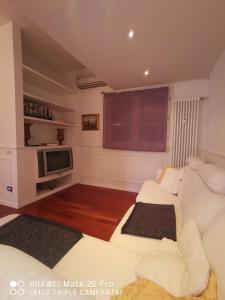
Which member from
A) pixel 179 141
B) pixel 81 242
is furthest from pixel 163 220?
pixel 179 141

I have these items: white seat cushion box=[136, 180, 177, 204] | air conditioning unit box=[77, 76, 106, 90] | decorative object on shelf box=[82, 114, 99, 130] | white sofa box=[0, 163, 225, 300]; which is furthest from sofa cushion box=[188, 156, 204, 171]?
air conditioning unit box=[77, 76, 106, 90]

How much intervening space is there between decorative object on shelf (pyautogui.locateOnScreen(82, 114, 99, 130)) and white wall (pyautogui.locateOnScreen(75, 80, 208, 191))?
0.33 feet

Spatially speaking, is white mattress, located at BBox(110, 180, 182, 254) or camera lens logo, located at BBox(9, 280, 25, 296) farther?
white mattress, located at BBox(110, 180, 182, 254)

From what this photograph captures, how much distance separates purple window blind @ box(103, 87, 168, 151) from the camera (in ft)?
10.2

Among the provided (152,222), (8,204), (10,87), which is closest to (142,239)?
(152,222)

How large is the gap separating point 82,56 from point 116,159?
7.17 ft

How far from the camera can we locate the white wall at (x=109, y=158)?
3197 mm

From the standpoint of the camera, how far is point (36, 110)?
3014mm

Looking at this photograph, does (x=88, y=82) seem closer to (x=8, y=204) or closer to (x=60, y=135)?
(x=60, y=135)

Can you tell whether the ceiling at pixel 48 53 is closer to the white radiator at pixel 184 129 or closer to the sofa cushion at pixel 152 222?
the white radiator at pixel 184 129

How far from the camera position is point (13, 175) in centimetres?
243

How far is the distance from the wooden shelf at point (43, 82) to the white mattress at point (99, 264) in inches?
110

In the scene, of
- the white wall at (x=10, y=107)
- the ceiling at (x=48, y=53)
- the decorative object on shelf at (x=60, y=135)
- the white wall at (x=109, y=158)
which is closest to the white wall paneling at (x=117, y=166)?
the white wall at (x=109, y=158)

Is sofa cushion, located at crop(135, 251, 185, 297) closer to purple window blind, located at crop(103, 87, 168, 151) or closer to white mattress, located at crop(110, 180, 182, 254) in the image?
white mattress, located at crop(110, 180, 182, 254)
